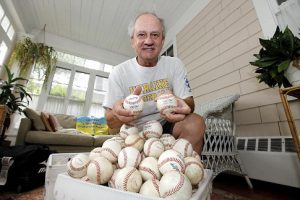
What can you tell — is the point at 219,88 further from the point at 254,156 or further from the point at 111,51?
the point at 111,51

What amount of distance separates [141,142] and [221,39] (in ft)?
7.75

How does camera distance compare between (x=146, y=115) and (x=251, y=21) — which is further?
(x=251, y=21)

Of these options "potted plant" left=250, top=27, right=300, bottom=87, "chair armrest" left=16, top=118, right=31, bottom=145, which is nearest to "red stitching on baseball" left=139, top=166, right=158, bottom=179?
"potted plant" left=250, top=27, right=300, bottom=87

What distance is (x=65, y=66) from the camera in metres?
4.51

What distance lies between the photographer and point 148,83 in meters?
1.24

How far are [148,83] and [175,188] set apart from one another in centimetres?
90

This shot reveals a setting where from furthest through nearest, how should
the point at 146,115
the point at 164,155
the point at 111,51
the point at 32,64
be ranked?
the point at 111,51, the point at 32,64, the point at 146,115, the point at 164,155

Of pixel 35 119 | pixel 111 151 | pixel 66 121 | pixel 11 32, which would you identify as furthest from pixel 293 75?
pixel 11 32

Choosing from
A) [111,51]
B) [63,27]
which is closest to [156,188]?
[63,27]

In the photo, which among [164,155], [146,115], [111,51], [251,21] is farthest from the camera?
[111,51]

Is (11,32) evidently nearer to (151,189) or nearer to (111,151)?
(111,151)

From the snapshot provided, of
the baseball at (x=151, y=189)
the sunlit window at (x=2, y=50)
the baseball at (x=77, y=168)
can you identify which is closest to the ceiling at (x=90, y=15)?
the sunlit window at (x=2, y=50)

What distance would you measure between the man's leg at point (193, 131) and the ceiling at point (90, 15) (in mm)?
2673

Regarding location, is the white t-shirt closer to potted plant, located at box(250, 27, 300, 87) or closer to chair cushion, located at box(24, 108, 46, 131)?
potted plant, located at box(250, 27, 300, 87)
